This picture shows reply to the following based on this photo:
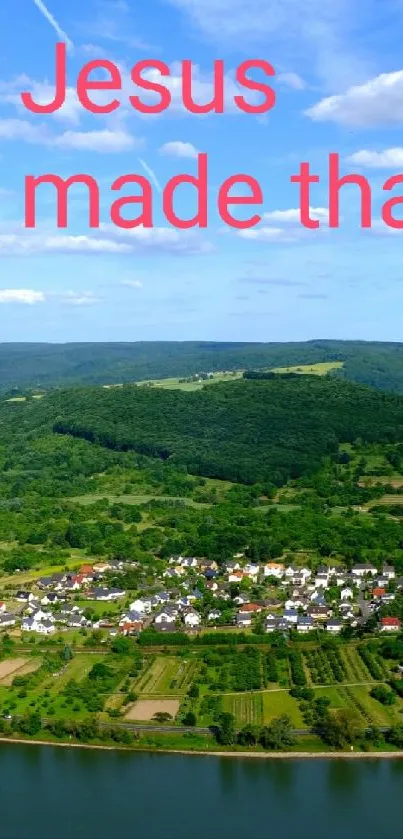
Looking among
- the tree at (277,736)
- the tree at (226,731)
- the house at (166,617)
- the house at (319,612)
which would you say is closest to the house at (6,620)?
the house at (166,617)

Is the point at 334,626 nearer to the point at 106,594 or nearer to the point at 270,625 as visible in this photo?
the point at 270,625

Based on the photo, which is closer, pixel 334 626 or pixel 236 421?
pixel 334 626

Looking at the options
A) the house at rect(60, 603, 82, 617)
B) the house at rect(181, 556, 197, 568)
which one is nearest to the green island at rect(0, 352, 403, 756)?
the house at rect(60, 603, 82, 617)

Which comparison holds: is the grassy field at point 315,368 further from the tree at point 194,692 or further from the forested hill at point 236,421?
the tree at point 194,692

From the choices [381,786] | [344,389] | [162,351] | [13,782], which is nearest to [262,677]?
[381,786]

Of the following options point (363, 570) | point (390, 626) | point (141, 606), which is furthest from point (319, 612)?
point (141, 606)

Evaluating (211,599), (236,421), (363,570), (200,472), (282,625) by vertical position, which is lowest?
(282,625)
